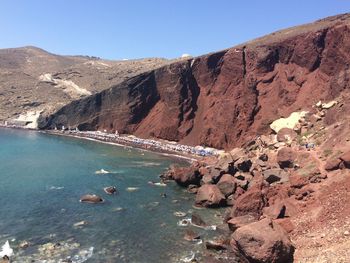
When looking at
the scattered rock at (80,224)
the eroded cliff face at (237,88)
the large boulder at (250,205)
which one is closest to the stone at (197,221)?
the large boulder at (250,205)

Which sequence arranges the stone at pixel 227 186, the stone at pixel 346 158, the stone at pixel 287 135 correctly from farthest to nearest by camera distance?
the stone at pixel 287 135, the stone at pixel 227 186, the stone at pixel 346 158

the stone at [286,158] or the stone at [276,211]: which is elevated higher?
the stone at [286,158]

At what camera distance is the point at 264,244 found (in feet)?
130

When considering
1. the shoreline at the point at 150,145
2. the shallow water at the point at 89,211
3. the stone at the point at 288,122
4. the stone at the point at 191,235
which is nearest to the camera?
the shallow water at the point at 89,211

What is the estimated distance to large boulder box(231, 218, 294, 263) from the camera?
39.4 metres

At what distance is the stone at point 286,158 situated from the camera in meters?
67.1

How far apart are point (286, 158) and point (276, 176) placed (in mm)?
5573

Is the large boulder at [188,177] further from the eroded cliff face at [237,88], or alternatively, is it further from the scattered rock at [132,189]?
the eroded cliff face at [237,88]

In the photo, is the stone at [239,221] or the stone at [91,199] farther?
the stone at [91,199]

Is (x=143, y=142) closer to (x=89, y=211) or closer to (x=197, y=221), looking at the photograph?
(x=89, y=211)

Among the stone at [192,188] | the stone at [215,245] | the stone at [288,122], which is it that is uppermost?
the stone at [288,122]

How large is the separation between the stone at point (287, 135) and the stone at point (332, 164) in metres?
28.1

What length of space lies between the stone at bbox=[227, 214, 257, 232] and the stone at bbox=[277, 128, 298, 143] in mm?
35436

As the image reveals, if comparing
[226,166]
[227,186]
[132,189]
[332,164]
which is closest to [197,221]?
[227,186]
